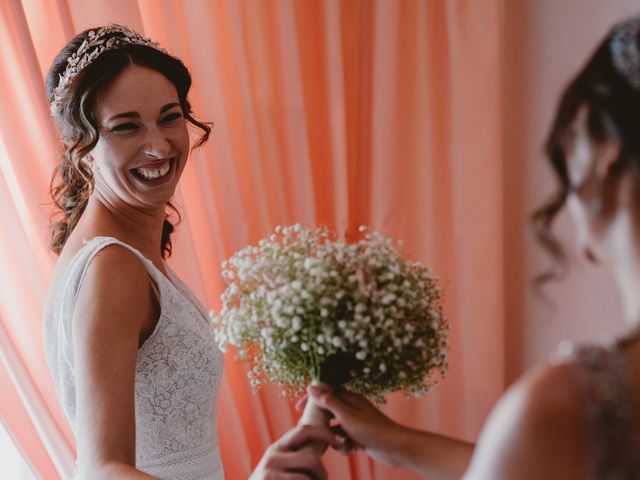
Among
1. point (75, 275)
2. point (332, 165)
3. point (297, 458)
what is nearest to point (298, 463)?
point (297, 458)

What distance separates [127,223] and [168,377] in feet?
1.25

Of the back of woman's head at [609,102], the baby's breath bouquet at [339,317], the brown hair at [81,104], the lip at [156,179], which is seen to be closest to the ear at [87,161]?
the brown hair at [81,104]

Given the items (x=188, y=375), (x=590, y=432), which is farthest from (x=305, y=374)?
(x=590, y=432)

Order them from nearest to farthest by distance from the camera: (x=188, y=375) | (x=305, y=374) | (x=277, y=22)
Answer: (x=305, y=374)
(x=188, y=375)
(x=277, y=22)

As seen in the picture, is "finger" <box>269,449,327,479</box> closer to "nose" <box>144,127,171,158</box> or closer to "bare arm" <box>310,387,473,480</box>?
"bare arm" <box>310,387,473,480</box>

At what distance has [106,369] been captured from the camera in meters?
1.40

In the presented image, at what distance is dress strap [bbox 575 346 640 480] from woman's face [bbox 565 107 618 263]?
16cm

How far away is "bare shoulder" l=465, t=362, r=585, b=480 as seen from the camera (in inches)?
32.0

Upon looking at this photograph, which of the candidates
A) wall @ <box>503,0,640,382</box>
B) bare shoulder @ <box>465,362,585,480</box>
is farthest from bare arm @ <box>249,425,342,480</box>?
wall @ <box>503,0,640,382</box>

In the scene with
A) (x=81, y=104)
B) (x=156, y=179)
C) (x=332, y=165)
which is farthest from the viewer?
(x=332, y=165)

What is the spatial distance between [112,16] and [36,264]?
0.71 meters

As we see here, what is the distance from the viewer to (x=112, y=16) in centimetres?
209

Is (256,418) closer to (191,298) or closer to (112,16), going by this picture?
(191,298)

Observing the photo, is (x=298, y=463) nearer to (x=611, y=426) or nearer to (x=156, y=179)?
(x=611, y=426)
